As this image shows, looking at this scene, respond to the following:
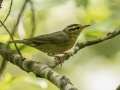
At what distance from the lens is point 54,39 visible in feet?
14.1

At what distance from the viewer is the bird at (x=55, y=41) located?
3993 millimetres

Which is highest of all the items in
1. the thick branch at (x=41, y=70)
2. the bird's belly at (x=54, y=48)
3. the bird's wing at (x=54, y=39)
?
the bird's wing at (x=54, y=39)

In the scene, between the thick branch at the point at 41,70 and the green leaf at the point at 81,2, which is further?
the green leaf at the point at 81,2

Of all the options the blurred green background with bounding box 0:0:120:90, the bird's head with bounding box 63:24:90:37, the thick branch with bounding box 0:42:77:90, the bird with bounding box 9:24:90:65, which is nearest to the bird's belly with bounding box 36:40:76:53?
the bird with bounding box 9:24:90:65

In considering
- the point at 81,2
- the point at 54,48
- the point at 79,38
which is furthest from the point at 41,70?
the point at 79,38

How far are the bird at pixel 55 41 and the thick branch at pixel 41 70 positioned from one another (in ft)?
1.18

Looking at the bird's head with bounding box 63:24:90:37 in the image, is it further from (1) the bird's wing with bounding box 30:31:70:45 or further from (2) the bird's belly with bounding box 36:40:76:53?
(2) the bird's belly with bounding box 36:40:76:53

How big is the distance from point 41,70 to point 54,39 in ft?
4.81

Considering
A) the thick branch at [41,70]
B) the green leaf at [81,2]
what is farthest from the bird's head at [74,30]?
the thick branch at [41,70]

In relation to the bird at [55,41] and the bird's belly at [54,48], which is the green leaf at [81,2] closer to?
the bird at [55,41]

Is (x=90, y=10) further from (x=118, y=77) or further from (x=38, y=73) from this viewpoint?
(x=38, y=73)

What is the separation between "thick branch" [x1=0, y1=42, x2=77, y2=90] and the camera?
2.25 m

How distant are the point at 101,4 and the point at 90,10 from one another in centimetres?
21

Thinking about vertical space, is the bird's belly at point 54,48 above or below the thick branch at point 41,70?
above
